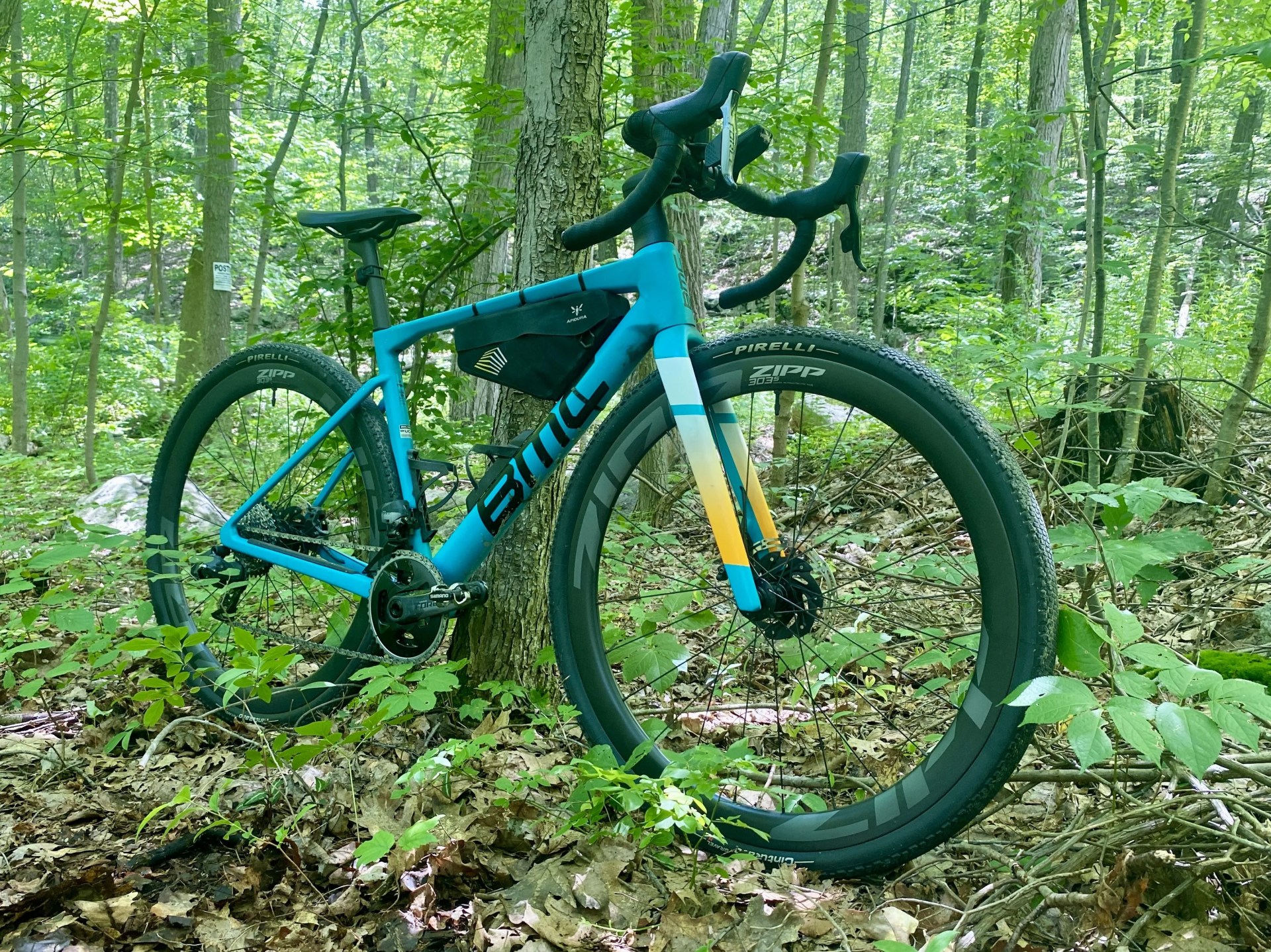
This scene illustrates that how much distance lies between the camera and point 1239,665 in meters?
1.65

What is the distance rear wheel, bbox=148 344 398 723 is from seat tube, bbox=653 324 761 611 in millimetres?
947

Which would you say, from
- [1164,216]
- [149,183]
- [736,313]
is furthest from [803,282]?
[736,313]

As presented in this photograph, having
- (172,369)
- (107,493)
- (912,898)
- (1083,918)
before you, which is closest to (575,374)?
(912,898)

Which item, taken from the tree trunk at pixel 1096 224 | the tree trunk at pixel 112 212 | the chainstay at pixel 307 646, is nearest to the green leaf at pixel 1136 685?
the chainstay at pixel 307 646

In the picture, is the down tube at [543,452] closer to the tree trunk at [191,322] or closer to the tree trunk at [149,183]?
the tree trunk at [149,183]

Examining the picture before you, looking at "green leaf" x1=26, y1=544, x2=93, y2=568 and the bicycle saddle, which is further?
the bicycle saddle

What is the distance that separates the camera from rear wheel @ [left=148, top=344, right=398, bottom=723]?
2.33 meters

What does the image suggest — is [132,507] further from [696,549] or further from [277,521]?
[696,549]

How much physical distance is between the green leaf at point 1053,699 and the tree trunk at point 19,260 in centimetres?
515

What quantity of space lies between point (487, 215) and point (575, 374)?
5.55 feet

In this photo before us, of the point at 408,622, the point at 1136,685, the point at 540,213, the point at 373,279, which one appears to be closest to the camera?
the point at 1136,685

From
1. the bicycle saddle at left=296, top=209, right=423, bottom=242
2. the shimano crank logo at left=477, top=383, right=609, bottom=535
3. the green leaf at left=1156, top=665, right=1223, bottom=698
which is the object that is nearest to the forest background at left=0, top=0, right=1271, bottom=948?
the green leaf at left=1156, top=665, right=1223, bottom=698

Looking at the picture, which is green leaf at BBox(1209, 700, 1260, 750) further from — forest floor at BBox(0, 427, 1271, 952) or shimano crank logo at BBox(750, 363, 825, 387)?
shimano crank logo at BBox(750, 363, 825, 387)

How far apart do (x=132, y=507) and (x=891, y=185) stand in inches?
394
